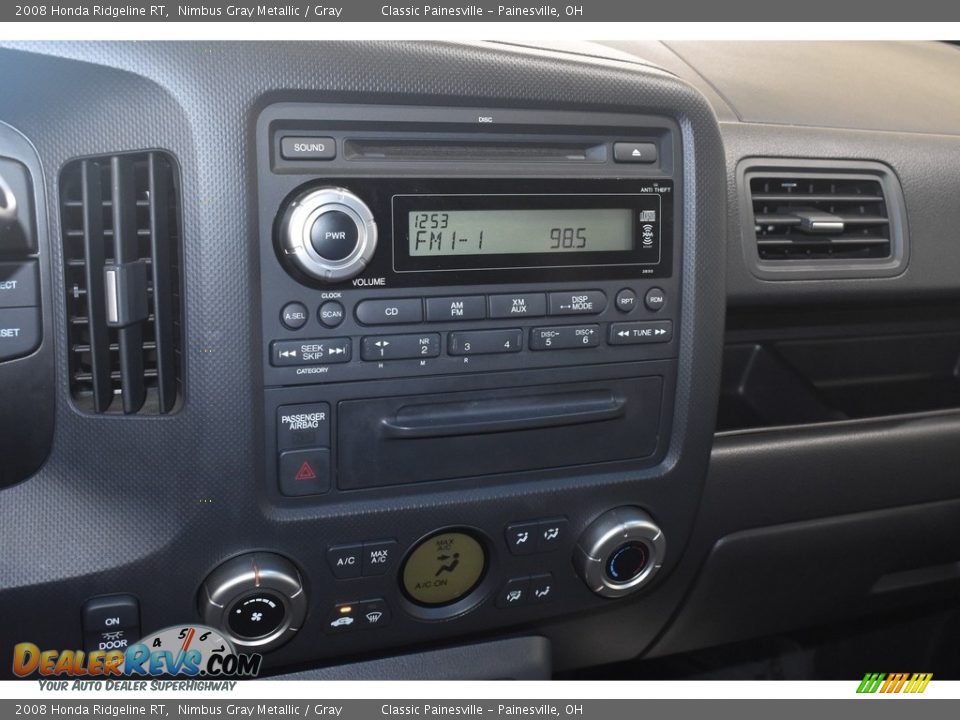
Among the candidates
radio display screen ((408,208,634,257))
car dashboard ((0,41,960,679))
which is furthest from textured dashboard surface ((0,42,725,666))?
radio display screen ((408,208,634,257))

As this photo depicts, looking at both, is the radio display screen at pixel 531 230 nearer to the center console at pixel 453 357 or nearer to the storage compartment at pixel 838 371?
the center console at pixel 453 357

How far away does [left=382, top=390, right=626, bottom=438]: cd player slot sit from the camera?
1.03 metres

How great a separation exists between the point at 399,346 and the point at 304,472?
0.58 ft

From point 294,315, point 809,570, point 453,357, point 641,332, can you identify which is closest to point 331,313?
point 294,315

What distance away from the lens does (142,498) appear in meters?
0.98

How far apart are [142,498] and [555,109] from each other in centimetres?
62

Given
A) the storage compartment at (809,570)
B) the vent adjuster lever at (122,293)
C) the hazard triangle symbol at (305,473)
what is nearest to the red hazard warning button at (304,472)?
the hazard triangle symbol at (305,473)

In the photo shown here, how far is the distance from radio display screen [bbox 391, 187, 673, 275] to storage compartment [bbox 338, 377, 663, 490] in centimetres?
15

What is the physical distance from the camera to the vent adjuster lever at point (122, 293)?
906mm

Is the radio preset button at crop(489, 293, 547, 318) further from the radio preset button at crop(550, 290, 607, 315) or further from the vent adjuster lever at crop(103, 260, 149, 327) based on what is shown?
the vent adjuster lever at crop(103, 260, 149, 327)

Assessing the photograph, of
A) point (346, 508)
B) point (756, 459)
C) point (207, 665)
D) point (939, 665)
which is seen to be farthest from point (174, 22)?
point (939, 665)

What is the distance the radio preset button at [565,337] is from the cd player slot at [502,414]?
0.06 m

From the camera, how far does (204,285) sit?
3.02 ft

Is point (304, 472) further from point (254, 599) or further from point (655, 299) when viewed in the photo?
point (655, 299)
